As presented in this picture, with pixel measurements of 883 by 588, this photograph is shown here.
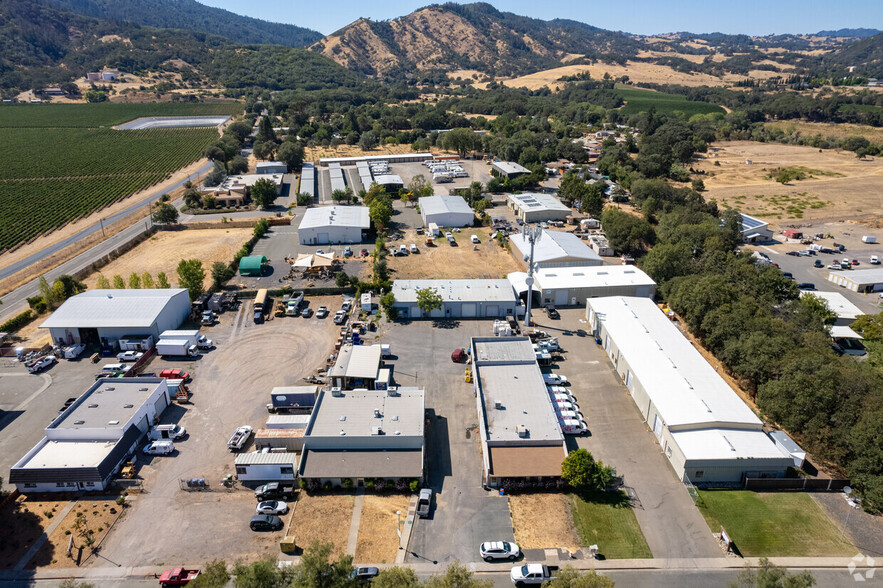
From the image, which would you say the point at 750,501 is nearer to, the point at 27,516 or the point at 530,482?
the point at 530,482

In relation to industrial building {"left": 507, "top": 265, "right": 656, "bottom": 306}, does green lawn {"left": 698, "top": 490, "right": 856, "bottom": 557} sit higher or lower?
lower

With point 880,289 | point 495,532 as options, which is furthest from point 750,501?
point 880,289

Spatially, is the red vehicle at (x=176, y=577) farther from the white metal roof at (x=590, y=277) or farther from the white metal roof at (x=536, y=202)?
the white metal roof at (x=536, y=202)

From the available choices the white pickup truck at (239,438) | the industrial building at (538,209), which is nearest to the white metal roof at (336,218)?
the industrial building at (538,209)

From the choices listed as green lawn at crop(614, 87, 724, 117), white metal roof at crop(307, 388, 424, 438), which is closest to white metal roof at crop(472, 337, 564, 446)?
white metal roof at crop(307, 388, 424, 438)

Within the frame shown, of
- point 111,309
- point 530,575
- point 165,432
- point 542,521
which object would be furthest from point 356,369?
point 111,309

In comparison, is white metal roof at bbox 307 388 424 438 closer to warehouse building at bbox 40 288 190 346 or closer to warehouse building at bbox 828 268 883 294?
warehouse building at bbox 40 288 190 346
